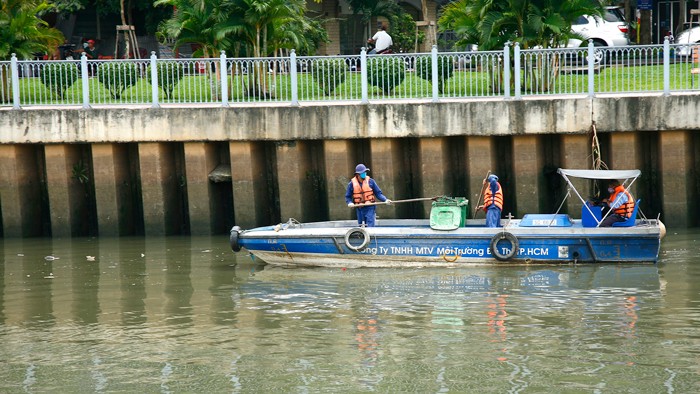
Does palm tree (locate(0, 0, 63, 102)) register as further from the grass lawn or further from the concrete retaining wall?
the concrete retaining wall

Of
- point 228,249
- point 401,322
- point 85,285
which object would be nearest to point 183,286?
point 85,285

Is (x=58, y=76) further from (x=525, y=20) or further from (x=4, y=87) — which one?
(x=525, y=20)

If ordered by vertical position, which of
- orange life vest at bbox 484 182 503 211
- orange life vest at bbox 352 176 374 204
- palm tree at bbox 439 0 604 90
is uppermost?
palm tree at bbox 439 0 604 90

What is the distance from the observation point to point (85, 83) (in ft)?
74.8

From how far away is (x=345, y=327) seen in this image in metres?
15.2

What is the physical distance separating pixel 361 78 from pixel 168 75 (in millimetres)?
3694

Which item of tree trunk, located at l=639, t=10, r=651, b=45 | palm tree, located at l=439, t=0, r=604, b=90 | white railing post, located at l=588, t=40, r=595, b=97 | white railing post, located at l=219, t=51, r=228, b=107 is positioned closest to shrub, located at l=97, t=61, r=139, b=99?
white railing post, located at l=219, t=51, r=228, b=107

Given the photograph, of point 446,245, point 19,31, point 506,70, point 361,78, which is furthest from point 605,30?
point 19,31

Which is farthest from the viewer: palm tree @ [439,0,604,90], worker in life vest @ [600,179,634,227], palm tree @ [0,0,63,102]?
palm tree @ [0,0,63,102]

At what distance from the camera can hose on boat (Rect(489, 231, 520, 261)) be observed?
1850 centimetres

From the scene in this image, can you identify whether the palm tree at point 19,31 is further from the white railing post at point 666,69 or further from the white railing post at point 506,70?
the white railing post at point 666,69

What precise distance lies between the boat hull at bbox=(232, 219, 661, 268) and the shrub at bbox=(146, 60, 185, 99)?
181 inches

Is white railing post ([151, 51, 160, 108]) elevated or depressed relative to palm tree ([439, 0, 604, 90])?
depressed

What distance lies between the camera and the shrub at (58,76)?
23.1 metres
